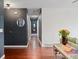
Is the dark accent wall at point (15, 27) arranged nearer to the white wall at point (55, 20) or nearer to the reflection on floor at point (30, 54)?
the white wall at point (55, 20)

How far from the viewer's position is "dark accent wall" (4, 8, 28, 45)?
11781 mm

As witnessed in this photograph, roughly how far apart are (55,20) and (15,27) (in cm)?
264

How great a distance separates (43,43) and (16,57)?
3910 mm

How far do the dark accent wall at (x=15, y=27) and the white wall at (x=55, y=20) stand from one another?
132 centimetres

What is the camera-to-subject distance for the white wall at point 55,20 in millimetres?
11695

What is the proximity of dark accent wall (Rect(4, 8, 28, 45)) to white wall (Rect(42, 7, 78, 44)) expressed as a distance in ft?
4.33

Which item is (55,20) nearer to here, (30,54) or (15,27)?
(15,27)

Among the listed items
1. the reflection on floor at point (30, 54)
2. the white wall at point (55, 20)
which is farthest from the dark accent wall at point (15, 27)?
the reflection on floor at point (30, 54)

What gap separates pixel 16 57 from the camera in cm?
819

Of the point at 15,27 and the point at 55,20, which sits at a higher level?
the point at 55,20

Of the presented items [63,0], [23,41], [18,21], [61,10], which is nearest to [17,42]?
[23,41]

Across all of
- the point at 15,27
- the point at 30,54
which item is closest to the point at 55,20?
the point at 15,27

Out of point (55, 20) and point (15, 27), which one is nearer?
point (55, 20)

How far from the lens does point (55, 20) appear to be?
38.4 feet
